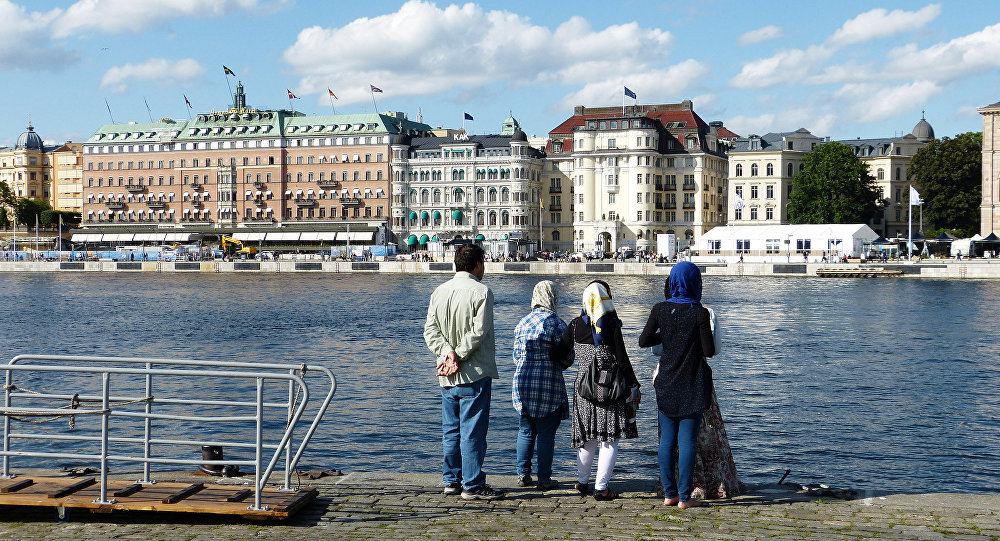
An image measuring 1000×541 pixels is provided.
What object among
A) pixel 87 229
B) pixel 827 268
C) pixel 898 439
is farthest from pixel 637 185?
pixel 898 439

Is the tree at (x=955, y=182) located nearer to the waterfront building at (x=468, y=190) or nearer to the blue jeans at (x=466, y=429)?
the waterfront building at (x=468, y=190)

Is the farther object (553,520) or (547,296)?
(547,296)

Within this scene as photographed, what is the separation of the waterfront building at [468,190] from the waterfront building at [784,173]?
24.3 metres

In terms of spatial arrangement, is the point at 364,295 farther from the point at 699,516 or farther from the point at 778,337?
the point at 699,516

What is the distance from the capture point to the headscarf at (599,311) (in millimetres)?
8797

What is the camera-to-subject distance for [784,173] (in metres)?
112

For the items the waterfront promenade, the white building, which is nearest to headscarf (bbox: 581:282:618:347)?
the waterfront promenade

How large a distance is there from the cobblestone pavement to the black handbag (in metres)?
0.94

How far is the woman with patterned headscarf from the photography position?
8.88 meters

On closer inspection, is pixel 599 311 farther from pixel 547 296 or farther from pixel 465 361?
pixel 465 361

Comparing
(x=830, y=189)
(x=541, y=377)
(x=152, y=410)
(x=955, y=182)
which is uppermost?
(x=955, y=182)

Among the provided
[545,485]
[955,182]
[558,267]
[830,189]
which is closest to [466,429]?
[545,485]

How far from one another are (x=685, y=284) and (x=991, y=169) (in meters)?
95.3

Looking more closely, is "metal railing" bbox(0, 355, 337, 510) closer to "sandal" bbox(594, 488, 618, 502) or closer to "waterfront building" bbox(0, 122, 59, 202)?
"sandal" bbox(594, 488, 618, 502)
